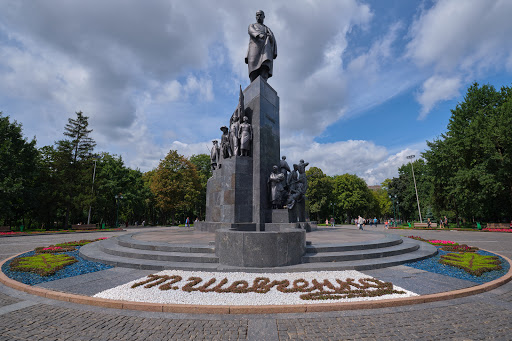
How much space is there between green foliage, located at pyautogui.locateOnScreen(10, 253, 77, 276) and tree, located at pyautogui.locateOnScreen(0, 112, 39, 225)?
25074 mm

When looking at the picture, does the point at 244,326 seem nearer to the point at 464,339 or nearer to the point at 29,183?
the point at 464,339

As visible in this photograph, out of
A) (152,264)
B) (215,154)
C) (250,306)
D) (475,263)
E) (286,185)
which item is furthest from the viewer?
(215,154)

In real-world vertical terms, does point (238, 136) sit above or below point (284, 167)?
above

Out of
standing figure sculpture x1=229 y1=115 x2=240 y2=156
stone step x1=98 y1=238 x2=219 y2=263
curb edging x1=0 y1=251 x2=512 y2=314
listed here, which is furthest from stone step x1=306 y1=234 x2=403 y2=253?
standing figure sculpture x1=229 y1=115 x2=240 y2=156

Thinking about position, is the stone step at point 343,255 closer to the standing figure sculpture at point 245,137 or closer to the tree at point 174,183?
the standing figure sculpture at point 245,137

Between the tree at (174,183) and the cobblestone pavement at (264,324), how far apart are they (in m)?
37.5

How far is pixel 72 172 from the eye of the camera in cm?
3369

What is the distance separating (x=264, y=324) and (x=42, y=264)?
26.6ft

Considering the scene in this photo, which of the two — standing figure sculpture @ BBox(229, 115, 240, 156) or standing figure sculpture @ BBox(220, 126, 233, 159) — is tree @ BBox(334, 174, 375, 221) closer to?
standing figure sculpture @ BBox(220, 126, 233, 159)

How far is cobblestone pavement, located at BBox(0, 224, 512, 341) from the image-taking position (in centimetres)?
354

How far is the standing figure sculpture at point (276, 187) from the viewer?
43.9 ft

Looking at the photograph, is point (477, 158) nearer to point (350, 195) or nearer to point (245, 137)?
point (350, 195)

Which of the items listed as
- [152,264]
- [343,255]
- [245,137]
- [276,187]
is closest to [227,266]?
[152,264]

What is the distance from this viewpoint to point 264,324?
12.8 ft
